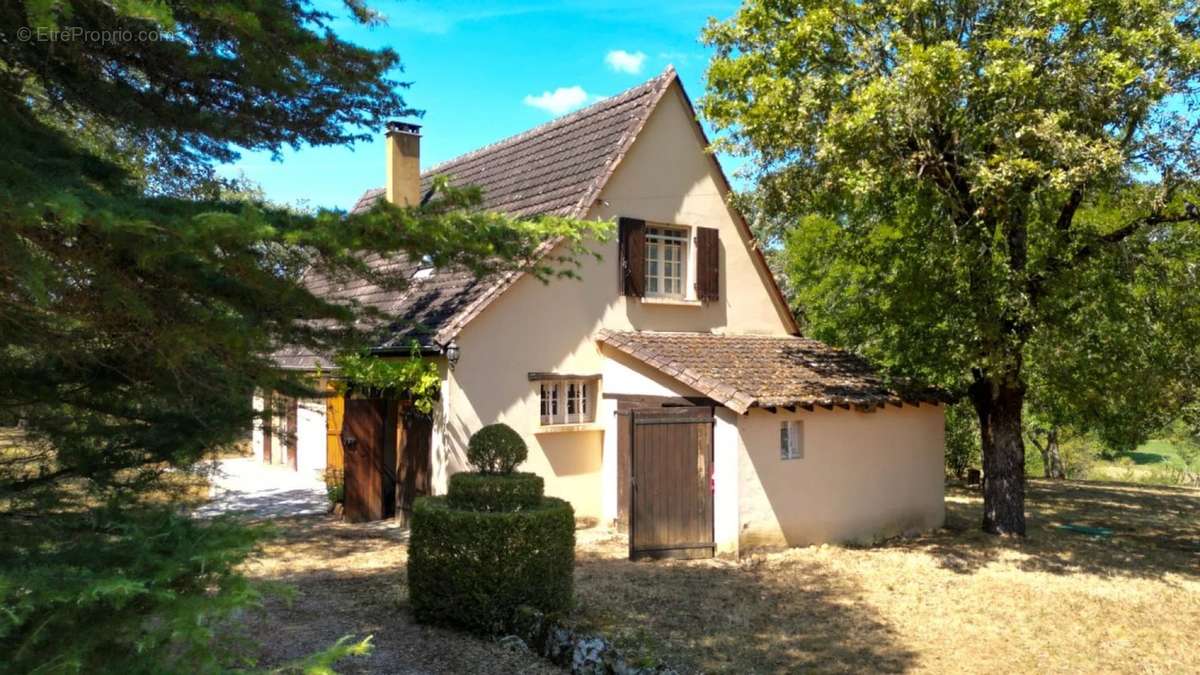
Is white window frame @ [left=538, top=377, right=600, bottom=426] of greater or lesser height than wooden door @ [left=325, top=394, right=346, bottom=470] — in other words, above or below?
above

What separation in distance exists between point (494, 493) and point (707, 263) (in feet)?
26.4

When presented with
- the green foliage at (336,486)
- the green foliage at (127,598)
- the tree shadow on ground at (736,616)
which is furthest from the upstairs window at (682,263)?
the green foliage at (127,598)

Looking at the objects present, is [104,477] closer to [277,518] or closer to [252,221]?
[252,221]

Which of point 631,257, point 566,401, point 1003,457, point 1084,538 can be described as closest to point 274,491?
point 566,401

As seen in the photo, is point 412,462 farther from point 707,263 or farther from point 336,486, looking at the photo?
point 707,263

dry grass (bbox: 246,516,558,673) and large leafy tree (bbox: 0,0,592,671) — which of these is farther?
dry grass (bbox: 246,516,558,673)

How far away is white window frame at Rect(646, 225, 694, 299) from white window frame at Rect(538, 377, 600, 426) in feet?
6.57

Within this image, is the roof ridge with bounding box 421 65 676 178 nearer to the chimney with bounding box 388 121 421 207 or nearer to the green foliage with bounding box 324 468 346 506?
the chimney with bounding box 388 121 421 207

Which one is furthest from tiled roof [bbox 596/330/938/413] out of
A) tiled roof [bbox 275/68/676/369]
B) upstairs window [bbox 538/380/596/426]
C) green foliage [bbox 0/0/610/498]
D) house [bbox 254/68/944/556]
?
green foliage [bbox 0/0/610/498]

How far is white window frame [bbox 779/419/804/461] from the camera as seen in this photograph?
12.4 meters

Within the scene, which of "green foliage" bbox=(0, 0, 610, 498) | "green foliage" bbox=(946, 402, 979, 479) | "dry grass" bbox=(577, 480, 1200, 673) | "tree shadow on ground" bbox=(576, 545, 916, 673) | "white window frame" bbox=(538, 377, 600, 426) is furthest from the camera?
"green foliage" bbox=(946, 402, 979, 479)

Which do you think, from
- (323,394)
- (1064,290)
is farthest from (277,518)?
(1064,290)

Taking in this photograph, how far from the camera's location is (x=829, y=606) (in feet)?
30.6

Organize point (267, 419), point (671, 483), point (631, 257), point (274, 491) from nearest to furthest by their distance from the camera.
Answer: point (267, 419) < point (671, 483) < point (631, 257) < point (274, 491)
